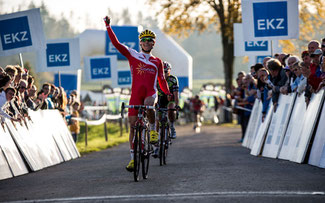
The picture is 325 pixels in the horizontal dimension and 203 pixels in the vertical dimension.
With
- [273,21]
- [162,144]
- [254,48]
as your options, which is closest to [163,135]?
[162,144]

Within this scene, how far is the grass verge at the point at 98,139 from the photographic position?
71.0 feet

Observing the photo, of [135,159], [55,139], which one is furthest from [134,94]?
[55,139]

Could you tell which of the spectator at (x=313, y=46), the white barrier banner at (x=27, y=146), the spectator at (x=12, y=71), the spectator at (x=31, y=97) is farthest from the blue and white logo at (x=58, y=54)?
the spectator at (x=313, y=46)

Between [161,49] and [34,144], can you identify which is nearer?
[34,144]

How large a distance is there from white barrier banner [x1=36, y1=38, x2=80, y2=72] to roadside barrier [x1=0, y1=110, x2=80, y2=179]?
15.3 ft

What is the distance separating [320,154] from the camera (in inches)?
463

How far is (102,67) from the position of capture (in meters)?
30.6

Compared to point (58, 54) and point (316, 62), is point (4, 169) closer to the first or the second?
point (316, 62)

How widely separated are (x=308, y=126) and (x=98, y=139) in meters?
15.8

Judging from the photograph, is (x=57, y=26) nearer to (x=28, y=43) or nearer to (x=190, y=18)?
(x=190, y=18)

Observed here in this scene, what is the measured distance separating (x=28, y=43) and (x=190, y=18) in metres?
26.6

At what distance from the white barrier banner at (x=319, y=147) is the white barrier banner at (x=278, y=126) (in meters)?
2.17

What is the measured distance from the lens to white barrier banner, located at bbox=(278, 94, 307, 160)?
13453 mm

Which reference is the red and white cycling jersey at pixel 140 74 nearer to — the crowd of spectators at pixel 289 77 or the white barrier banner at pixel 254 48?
the crowd of spectators at pixel 289 77
